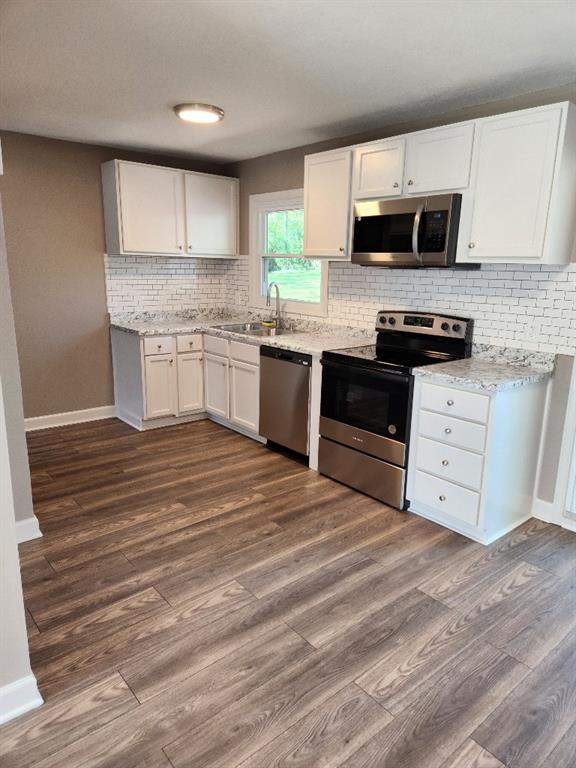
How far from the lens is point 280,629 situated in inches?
84.4

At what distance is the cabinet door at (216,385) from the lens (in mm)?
4559

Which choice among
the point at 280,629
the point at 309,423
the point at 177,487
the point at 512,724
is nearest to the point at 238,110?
the point at 309,423

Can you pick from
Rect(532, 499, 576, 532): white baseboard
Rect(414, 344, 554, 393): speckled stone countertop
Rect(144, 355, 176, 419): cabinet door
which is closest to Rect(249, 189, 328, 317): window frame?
Rect(144, 355, 176, 419): cabinet door

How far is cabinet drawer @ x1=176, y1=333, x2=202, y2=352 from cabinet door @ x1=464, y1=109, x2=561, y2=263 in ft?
8.63

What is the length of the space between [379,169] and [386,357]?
1249mm

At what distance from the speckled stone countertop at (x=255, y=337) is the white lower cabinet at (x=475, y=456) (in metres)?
0.98

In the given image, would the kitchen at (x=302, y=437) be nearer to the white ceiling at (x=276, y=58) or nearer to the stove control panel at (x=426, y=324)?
the stove control panel at (x=426, y=324)

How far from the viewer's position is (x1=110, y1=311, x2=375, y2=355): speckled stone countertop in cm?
384

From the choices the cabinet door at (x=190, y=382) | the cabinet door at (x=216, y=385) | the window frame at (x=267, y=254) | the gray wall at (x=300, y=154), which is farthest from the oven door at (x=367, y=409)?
the gray wall at (x=300, y=154)

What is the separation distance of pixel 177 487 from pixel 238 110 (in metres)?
2.54

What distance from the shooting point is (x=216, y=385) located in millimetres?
4688

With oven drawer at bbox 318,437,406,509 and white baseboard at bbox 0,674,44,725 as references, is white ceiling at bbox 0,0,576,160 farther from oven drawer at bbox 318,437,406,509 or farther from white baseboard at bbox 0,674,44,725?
white baseboard at bbox 0,674,44,725

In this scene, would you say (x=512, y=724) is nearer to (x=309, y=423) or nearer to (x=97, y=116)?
(x=309, y=423)

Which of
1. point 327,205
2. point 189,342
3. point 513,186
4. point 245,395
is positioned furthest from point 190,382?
point 513,186
